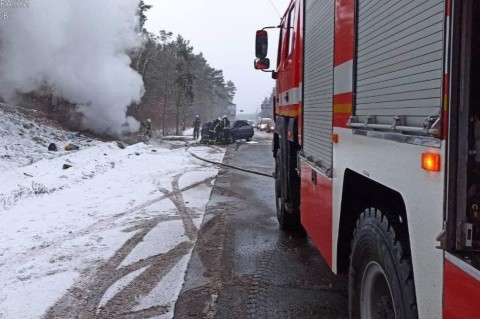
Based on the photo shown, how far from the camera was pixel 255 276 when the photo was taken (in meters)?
5.09

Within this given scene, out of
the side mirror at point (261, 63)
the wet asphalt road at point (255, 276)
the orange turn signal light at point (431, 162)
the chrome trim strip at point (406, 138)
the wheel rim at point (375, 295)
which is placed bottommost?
the wet asphalt road at point (255, 276)

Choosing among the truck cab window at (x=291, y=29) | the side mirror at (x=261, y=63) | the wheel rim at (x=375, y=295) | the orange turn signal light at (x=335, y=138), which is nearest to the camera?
the wheel rim at (x=375, y=295)

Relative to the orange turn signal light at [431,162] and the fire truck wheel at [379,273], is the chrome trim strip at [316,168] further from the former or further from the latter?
the orange turn signal light at [431,162]

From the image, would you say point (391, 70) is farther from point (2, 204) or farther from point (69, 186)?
point (69, 186)

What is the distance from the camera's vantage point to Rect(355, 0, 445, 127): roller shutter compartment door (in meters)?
1.87

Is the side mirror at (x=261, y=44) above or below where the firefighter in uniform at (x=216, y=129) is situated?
above

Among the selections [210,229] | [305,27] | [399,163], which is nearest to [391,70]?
[399,163]

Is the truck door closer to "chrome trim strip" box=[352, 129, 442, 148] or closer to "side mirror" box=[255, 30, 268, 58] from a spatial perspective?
"side mirror" box=[255, 30, 268, 58]

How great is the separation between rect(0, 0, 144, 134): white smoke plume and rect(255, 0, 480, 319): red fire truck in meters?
23.6

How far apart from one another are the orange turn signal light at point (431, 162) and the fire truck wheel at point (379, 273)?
1.75 ft

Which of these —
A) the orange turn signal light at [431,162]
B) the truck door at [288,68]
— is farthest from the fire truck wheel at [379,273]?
the truck door at [288,68]

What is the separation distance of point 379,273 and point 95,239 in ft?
15.3

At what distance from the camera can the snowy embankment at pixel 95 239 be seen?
433 cm

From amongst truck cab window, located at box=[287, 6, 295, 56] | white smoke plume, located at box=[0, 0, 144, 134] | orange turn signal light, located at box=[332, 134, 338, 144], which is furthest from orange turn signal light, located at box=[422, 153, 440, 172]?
white smoke plume, located at box=[0, 0, 144, 134]
